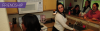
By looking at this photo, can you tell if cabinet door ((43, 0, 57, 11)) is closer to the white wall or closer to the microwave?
the microwave

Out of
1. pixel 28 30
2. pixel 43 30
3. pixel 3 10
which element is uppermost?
pixel 3 10

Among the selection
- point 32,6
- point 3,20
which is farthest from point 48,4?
point 3,20

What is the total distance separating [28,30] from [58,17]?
656 millimetres

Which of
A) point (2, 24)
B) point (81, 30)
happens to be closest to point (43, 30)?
point (81, 30)

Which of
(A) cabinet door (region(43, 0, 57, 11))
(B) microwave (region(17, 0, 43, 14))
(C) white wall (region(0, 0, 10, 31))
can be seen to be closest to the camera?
(C) white wall (region(0, 0, 10, 31))

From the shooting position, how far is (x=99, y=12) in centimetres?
205

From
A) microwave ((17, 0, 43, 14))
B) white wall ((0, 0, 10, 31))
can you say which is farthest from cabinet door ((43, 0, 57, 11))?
white wall ((0, 0, 10, 31))

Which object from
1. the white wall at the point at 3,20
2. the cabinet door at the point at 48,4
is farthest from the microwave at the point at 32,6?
the white wall at the point at 3,20

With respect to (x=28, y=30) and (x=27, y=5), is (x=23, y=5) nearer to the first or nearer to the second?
(x=27, y=5)

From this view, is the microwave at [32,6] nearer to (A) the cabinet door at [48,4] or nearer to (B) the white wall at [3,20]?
(A) the cabinet door at [48,4]

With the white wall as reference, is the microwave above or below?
above

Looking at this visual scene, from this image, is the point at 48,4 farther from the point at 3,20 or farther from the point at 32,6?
the point at 3,20

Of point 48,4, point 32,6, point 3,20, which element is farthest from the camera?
point 48,4

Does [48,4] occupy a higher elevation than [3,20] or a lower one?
higher
